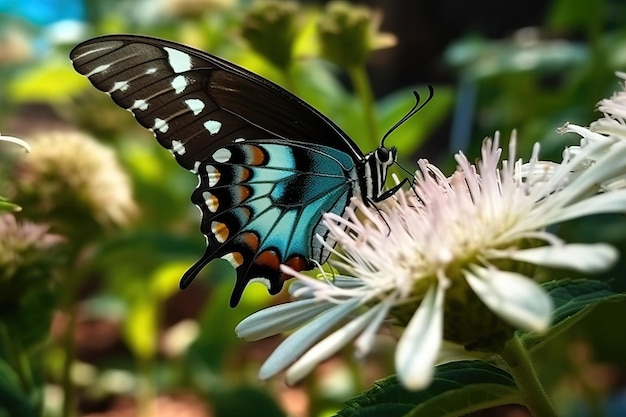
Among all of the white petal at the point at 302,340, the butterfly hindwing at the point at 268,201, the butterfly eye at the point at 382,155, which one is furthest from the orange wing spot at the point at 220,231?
the white petal at the point at 302,340

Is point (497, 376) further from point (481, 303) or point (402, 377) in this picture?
point (402, 377)

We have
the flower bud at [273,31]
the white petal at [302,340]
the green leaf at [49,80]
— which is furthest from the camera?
the green leaf at [49,80]

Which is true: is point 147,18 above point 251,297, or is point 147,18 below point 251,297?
above

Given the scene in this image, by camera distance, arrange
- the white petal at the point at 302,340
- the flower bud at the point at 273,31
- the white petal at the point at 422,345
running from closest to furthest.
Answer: the white petal at the point at 422,345, the white petal at the point at 302,340, the flower bud at the point at 273,31

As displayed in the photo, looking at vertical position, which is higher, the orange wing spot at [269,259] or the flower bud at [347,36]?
the flower bud at [347,36]

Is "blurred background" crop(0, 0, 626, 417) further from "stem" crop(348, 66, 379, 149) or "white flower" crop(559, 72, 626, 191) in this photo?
"white flower" crop(559, 72, 626, 191)

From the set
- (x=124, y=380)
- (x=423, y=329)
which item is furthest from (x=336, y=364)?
(x=423, y=329)

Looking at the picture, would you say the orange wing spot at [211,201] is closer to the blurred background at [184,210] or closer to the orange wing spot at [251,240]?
the orange wing spot at [251,240]

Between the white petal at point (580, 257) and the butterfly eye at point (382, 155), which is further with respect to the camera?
the butterfly eye at point (382, 155)
